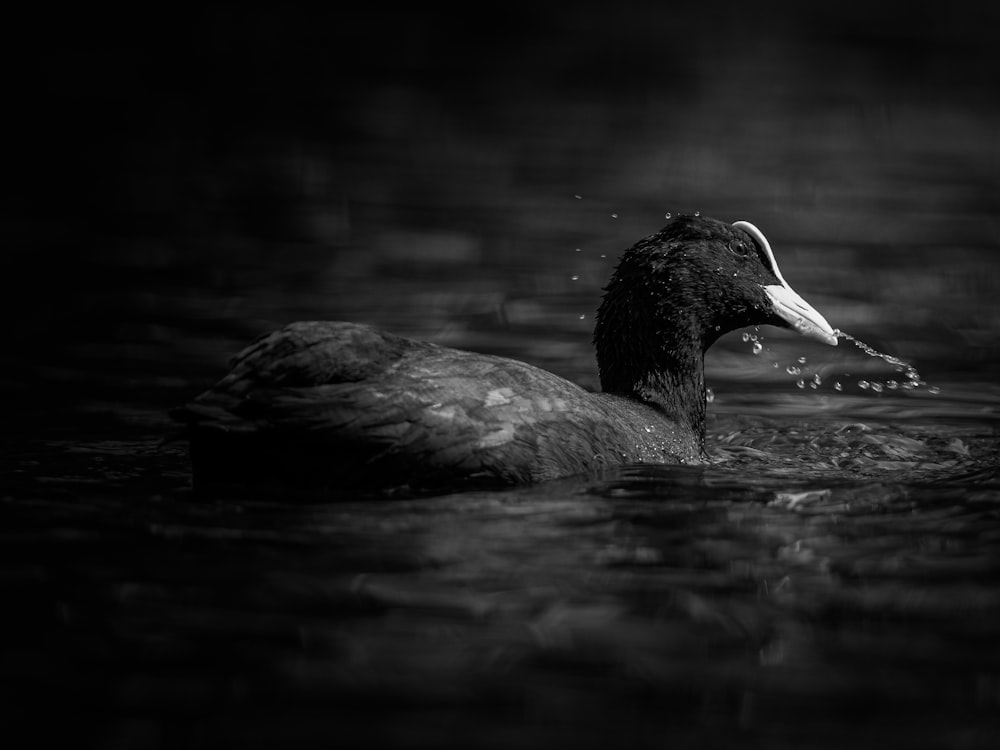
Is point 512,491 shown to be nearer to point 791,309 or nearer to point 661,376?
point 661,376

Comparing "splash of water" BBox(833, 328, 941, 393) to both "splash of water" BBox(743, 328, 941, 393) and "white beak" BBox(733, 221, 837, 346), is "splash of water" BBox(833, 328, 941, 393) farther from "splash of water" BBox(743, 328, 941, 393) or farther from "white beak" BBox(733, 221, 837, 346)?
"white beak" BBox(733, 221, 837, 346)

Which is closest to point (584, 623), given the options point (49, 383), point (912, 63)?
point (49, 383)

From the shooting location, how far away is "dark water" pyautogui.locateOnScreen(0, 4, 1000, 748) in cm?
472

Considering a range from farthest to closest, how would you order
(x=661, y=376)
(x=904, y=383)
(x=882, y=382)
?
1. (x=882, y=382)
2. (x=904, y=383)
3. (x=661, y=376)

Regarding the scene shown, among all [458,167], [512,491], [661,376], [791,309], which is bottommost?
[512,491]

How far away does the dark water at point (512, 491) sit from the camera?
472 cm

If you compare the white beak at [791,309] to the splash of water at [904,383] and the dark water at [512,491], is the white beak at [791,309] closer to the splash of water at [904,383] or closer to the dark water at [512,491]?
the dark water at [512,491]

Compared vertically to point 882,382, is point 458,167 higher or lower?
higher

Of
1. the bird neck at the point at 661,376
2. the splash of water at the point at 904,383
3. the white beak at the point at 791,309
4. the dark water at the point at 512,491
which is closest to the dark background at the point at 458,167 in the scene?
the dark water at the point at 512,491

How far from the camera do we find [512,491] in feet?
22.4

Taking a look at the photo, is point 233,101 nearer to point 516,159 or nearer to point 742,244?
point 516,159

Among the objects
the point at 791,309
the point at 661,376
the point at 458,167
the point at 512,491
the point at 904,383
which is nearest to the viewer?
the point at 512,491

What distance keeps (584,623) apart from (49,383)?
16.0 ft

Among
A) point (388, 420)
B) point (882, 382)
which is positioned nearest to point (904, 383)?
point (882, 382)
